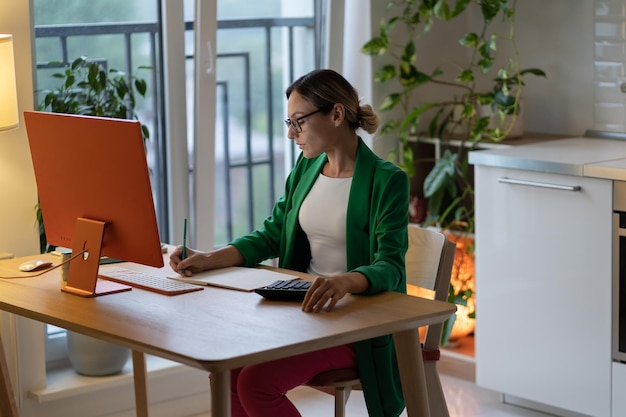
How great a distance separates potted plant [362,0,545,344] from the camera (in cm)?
425

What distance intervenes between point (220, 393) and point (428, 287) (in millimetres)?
905

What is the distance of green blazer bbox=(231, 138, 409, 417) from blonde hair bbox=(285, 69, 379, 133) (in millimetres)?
72

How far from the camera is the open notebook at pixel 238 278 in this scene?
266cm

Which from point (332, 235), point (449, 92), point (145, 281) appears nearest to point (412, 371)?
point (332, 235)

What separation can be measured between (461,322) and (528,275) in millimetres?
742

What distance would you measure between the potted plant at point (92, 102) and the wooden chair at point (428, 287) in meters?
1.17

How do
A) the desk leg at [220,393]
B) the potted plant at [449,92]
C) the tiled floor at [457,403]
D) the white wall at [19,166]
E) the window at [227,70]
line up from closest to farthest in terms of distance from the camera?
1. the desk leg at [220,393]
2. the white wall at [19,166]
3. the window at [227,70]
4. the tiled floor at [457,403]
5. the potted plant at [449,92]

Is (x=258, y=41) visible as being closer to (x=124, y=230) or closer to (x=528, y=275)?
(x=528, y=275)

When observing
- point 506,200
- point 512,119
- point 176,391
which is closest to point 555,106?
point 512,119

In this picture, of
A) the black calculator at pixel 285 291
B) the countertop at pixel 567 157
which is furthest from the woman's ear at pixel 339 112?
the countertop at pixel 567 157

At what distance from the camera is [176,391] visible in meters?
3.98

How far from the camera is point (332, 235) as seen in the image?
9.56 feet

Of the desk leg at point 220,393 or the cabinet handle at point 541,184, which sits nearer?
the desk leg at point 220,393

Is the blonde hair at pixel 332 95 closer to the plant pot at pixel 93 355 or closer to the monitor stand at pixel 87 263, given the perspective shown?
the monitor stand at pixel 87 263
